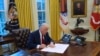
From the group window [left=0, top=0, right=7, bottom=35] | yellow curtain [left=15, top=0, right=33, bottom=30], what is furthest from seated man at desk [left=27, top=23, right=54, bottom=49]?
window [left=0, top=0, right=7, bottom=35]

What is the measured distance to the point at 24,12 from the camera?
619 cm

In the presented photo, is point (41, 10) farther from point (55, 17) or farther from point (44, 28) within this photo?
point (44, 28)

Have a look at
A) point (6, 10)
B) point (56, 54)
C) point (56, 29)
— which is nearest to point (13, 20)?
point (6, 10)

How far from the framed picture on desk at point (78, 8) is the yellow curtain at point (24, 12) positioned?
152cm

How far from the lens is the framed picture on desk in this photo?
6461mm

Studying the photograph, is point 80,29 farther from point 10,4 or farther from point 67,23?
point 10,4

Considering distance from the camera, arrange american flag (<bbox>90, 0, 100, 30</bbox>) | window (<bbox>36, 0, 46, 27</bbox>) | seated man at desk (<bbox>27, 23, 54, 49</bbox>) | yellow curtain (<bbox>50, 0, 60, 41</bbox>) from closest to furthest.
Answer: seated man at desk (<bbox>27, 23, 54, 49</bbox>)
american flag (<bbox>90, 0, 100, 30</bbox>)
yellow curtain (<bbox>50, 0, 60, 41</bbox>)
window (<bbox>36, 0, 46, 27</bbox>)

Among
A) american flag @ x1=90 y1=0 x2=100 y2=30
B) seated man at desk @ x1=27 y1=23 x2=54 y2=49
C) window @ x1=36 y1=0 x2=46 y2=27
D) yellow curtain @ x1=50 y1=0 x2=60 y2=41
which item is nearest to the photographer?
seated man at desk @ x1=27 y1=23 x2=54 y2=49

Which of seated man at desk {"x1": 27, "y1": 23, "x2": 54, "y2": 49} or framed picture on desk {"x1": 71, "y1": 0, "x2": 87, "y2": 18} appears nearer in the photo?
seated man at desk {"x1": 27, "y1": 23, "x2": 54, "y2": 49}

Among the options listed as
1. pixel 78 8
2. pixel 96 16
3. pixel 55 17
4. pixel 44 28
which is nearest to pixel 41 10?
pixel 55 17

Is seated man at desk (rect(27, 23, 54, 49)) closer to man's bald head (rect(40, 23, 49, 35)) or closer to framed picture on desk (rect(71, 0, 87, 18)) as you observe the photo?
man's bald head (rect(40, 23, 49, 35))

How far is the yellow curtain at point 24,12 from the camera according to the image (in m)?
6.14

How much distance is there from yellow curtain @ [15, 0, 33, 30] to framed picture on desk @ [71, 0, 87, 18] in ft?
5.00

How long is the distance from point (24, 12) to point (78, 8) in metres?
1.86
